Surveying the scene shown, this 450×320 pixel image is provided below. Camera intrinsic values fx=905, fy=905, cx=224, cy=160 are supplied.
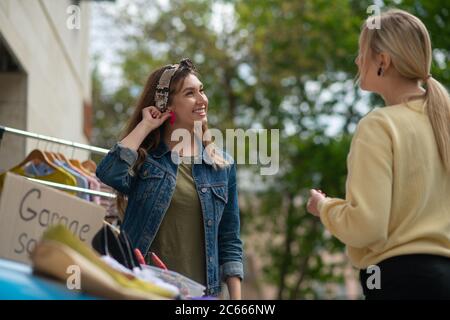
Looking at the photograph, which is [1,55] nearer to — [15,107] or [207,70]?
[15,107]

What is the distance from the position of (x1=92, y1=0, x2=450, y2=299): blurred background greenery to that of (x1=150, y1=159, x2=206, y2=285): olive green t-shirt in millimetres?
16995

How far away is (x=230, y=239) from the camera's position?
3986 millimetres

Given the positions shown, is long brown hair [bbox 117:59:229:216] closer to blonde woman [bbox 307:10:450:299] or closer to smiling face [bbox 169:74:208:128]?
smiling face [bbox 169:74:208:128]

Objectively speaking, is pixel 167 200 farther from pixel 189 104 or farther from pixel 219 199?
pixel 189 104

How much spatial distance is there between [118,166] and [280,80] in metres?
19.3

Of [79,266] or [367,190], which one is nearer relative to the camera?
[79,266]

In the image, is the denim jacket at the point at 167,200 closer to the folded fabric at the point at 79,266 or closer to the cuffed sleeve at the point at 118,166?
the cuffed sleeve at the point at 118,166

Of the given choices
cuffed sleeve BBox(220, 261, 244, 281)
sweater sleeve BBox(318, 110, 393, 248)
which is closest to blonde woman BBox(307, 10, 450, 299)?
sweater sleeve BBox(318, 110, 393, 248)

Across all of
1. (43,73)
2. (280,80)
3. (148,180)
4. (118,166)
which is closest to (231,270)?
(148,180)

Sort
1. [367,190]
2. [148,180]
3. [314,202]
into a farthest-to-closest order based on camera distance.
→ [148,180] < [314,202] < [367,190]

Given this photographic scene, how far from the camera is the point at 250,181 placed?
2425 cm

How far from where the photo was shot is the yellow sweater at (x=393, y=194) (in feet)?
9.29

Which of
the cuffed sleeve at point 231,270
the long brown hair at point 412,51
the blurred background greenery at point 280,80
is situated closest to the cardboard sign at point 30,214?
the cuffed sleeve at point 231,270

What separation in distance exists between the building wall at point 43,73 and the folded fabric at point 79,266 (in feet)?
15.9
